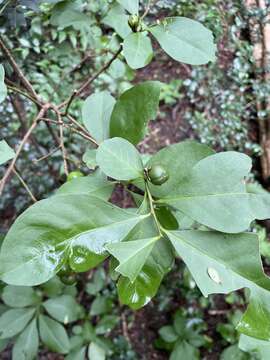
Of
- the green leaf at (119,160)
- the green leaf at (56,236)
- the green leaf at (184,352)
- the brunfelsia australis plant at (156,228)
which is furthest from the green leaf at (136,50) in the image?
the green leaf at (184,352)

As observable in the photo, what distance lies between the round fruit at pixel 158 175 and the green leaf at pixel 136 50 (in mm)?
223

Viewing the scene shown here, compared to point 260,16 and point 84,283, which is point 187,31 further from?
point 84,283

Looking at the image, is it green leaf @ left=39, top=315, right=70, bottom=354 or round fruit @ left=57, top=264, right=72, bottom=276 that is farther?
green leaf @ left=39, top=315, right=70, bottom=354

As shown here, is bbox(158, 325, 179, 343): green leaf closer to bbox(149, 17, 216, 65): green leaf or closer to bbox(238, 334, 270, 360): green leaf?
bbox(238, 334, 270, 360): green leaf

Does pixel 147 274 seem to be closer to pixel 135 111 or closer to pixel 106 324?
pixel 135 111

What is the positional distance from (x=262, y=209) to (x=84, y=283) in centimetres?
169

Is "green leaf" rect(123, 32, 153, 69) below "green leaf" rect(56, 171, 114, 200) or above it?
above

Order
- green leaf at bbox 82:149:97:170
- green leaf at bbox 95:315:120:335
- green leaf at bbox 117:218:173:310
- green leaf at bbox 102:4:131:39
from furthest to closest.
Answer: green leaf at bbox 95:315:120:335
green leaf at bbox 102:4:131:39
green leaf at bbox 82:149:97:170
green leaf at bbox 117:218:173:310

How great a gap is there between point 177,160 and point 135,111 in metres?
0.16

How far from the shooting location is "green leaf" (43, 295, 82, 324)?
5.86 ft

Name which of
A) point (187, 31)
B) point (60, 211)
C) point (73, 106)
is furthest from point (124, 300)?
point (73, 106)

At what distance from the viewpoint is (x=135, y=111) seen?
3.04 ft

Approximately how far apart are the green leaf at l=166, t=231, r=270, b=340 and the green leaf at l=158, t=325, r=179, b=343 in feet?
5.08

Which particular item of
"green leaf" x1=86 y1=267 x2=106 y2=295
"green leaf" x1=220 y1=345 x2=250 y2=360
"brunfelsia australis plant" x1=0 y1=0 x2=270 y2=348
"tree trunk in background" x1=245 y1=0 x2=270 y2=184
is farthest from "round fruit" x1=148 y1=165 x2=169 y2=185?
"tree trunk in background" x1=245 y1=0 x2=270 y2=184
